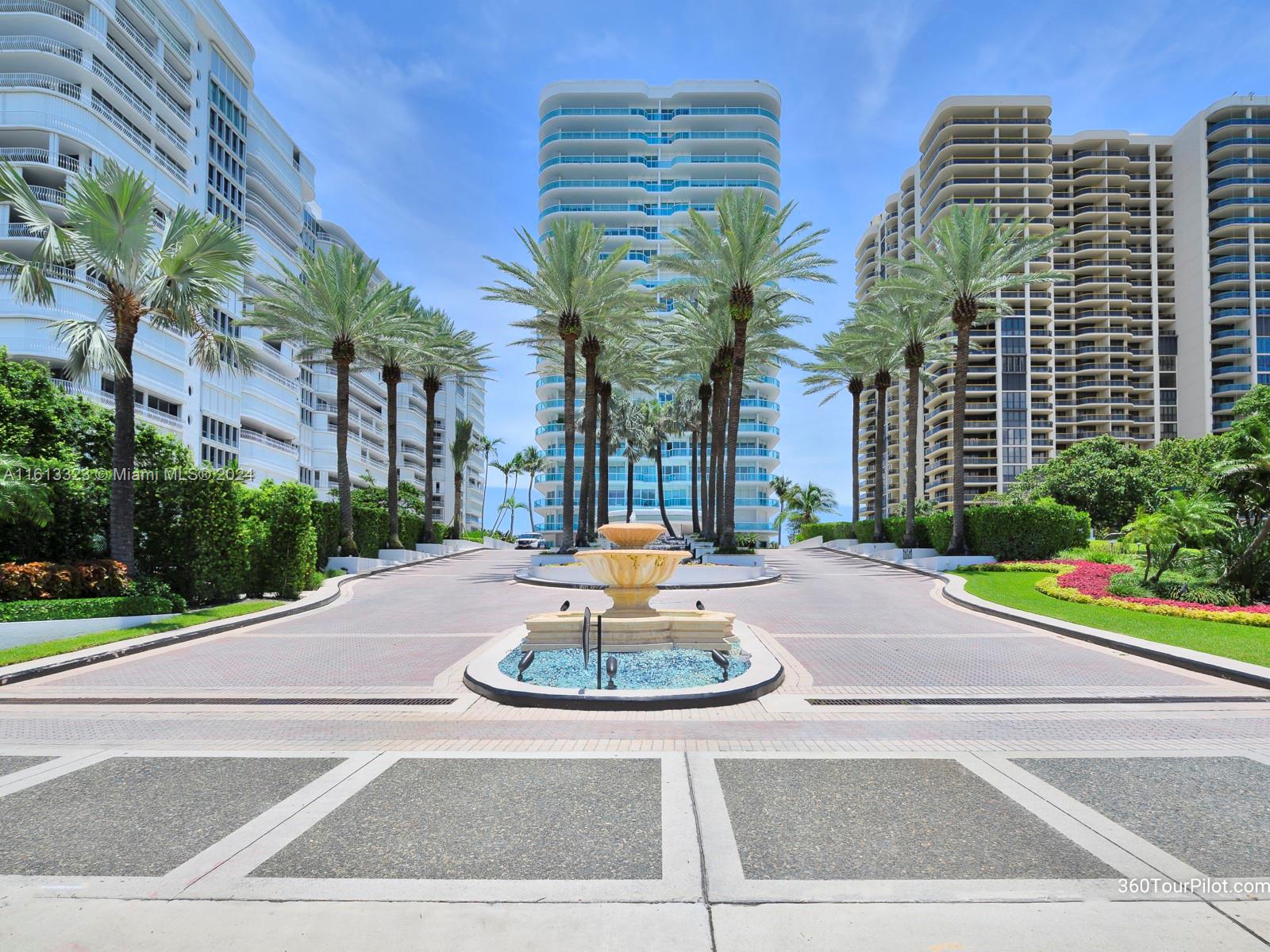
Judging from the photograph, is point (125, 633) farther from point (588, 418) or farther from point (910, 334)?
point (910, 334)

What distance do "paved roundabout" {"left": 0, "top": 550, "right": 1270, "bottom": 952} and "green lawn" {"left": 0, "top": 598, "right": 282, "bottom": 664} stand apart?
1.82 meters

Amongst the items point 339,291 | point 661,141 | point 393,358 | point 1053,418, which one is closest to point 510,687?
point 339,291

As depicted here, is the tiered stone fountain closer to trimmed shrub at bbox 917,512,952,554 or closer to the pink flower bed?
the pink flower bed

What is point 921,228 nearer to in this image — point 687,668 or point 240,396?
point 240,396

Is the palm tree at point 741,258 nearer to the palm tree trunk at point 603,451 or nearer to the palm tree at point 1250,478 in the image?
the palm tree trunk at point 603,451

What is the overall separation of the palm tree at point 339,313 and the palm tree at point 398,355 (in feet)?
5.80

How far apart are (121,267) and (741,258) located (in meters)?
22.4

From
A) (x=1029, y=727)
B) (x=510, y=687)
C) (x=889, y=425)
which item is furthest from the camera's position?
(x=889, y=425)

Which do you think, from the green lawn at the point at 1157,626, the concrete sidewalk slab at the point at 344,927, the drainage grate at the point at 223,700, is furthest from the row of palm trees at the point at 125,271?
the green lawn at the point at 1157,626

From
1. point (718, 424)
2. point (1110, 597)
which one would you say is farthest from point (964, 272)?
point (1110, 597)

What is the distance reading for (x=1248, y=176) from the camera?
101375mm

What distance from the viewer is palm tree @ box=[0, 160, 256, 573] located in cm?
1508

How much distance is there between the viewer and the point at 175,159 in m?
50.4

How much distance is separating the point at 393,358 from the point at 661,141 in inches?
2632
